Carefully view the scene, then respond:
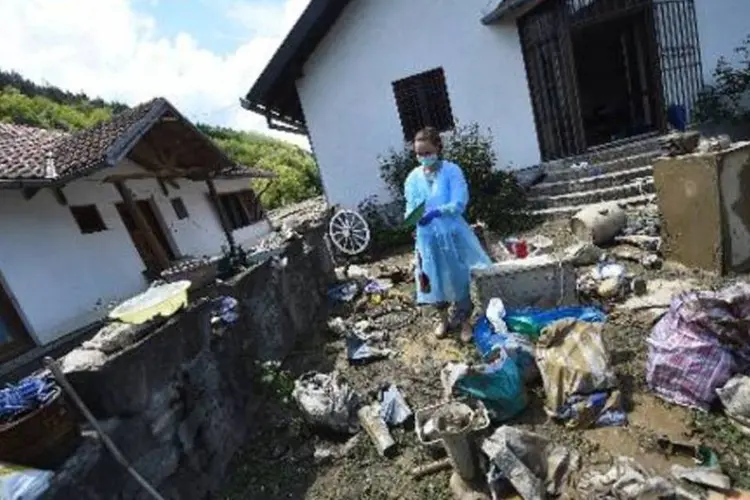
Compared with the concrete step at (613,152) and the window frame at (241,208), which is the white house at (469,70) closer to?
the concrete step at (613,152)

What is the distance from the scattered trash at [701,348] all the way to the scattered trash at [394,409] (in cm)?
175

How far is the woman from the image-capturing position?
491 centimetres

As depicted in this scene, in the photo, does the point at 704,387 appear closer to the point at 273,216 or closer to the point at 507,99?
the point at 507,99

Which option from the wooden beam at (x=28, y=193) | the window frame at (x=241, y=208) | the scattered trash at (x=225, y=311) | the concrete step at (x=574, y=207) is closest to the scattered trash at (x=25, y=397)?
the scattered trash at (x=225, y=311)

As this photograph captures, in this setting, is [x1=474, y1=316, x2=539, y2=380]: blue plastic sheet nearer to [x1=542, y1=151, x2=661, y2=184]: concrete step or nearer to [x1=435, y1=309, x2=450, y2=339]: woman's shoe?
[x1=435, y1=309, x2=450, y2=339]: woman's shoe

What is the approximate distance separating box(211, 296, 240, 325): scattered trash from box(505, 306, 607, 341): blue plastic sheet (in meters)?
→ 2.42

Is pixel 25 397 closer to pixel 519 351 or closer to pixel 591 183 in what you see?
pixel 519 351

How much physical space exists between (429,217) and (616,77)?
38.4ft

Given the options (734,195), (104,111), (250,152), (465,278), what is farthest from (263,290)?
(104,111)

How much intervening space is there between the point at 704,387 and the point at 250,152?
114 ft

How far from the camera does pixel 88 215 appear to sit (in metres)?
10.1

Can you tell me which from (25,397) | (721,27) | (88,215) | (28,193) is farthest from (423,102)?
(25,397)

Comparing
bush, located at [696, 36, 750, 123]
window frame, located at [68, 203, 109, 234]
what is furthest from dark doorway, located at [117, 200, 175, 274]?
bush, located at [696, 36, 750, 123]

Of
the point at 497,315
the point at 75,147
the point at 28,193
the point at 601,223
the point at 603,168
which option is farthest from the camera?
the point at 75,147
